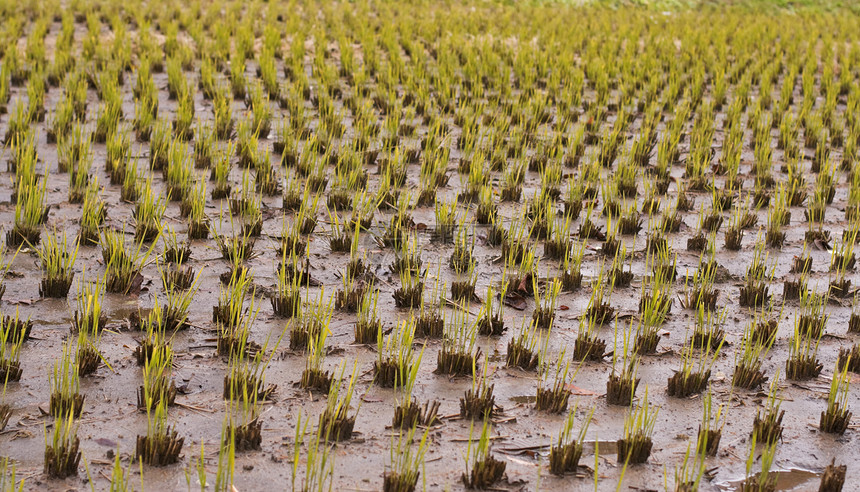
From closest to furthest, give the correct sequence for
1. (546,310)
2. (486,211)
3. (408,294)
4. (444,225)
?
(546,310), (408,294), (444,225), (486,211)

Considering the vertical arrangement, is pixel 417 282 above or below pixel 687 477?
above

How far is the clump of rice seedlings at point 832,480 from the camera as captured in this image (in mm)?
2314

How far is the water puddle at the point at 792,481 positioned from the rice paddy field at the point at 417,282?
0.05 ft

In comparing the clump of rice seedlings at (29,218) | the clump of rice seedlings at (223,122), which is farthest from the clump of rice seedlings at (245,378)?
the clump of rice seedlings at (223,122)

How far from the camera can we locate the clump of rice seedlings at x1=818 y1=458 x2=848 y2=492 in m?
2.31

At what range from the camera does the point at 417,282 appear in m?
3.43

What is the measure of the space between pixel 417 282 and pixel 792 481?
1551 mm

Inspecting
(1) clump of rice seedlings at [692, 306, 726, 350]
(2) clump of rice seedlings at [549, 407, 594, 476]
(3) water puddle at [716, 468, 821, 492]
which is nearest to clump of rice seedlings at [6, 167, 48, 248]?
(2) clump of rice seedlings at [549, 407, 594, 476]

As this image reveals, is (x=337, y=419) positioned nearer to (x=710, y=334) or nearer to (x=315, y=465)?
(x=315, y=465)

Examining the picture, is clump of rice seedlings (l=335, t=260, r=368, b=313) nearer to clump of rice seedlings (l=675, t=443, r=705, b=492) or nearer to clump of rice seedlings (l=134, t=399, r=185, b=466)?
clump of rice seedlings (l=134, t=399, r=185, b=466)

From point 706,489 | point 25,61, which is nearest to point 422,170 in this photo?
point 706,489

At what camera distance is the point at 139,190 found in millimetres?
4508

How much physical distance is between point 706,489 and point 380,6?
10926mm

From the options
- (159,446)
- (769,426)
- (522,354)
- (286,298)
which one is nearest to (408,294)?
(286,298)
